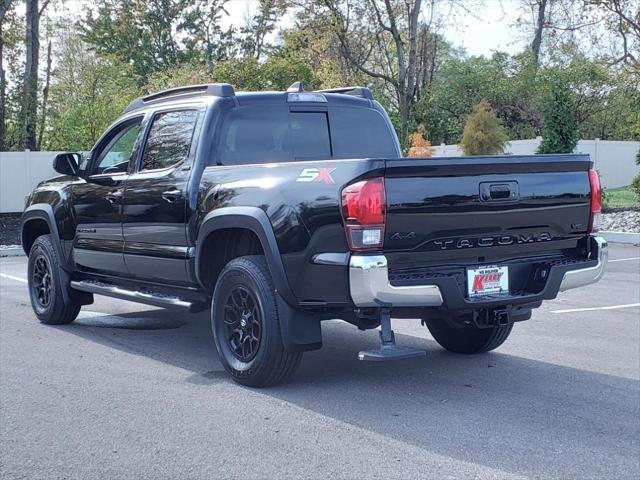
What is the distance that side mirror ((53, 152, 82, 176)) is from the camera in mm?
7746

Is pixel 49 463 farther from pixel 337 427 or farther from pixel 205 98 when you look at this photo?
pixel 205 98

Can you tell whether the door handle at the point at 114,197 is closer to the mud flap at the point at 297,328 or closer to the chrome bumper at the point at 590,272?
the mud flap at the point at 297,328

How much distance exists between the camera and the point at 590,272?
5.89 m

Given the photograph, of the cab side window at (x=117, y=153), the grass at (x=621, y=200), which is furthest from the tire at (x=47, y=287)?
the grass at (x=621, y=200)

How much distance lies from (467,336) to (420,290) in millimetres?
2004

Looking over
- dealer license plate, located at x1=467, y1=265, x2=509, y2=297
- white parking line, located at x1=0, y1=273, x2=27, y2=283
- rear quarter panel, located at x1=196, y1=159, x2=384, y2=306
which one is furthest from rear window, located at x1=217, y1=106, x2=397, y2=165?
white parking line, located at x1=0, y1=273, x2=27, y2=283

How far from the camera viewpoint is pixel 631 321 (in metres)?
8.69

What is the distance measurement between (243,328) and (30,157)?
820 inches

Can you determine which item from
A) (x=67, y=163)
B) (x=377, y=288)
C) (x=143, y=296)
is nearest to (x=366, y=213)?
(x=377, y=288)

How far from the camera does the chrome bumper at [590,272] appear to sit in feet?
19.0

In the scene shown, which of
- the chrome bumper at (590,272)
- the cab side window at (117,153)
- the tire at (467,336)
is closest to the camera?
the chrome bumper at (590,272)

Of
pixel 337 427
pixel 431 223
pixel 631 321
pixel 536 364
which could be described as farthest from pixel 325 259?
pixel 631 321

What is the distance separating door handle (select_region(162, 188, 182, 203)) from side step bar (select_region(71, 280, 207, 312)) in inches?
30.8

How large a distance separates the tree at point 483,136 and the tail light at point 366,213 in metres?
24.2
